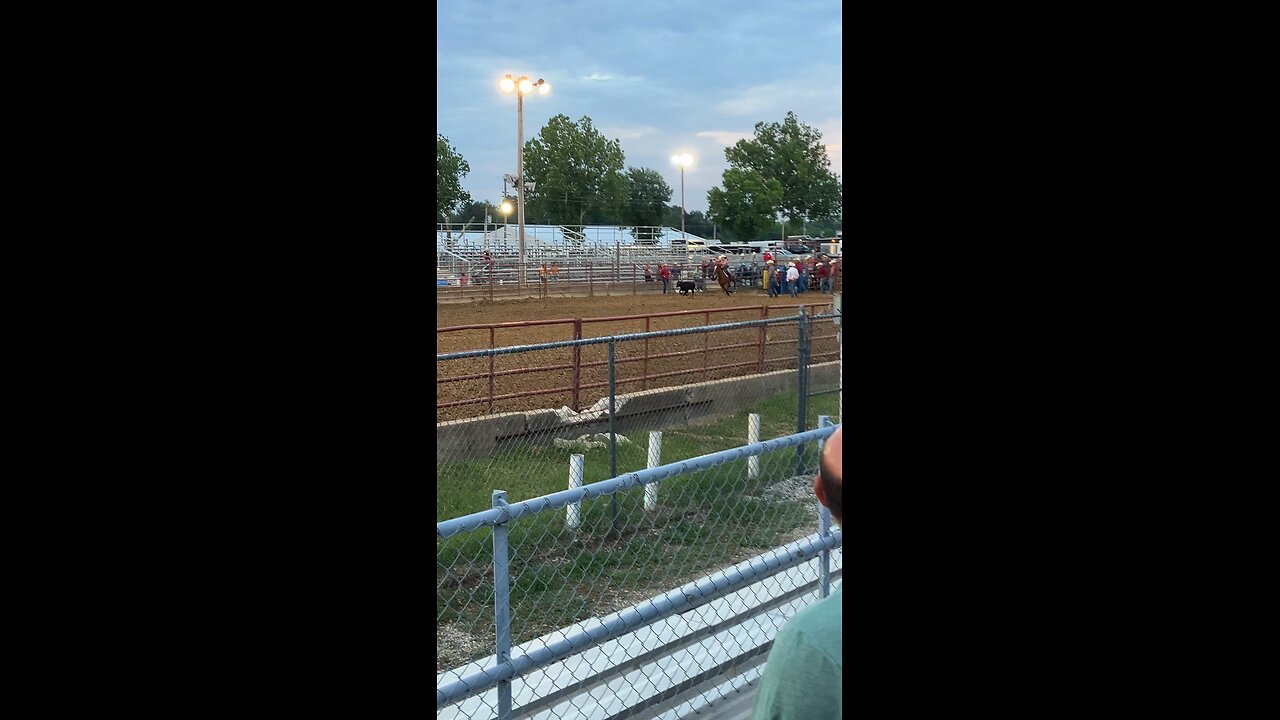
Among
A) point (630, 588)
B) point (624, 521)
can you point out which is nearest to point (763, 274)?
point (624, 521)

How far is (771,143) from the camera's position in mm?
60219

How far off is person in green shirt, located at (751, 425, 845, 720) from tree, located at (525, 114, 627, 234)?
5540 centimetres

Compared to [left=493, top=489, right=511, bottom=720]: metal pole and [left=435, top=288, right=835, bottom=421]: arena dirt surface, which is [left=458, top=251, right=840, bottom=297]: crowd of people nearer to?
[left=435, top=288, right=835, bottom=421]: arena dirt surface

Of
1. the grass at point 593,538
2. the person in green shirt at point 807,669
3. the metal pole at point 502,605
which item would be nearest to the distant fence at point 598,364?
the grass at point 593,538

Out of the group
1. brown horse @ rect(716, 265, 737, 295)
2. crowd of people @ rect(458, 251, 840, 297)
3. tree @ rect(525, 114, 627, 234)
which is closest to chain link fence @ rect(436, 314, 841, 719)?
crowd of people @ rect(458, 251, 840, 297)

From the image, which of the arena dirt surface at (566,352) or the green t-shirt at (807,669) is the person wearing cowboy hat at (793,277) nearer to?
the arena dirt surface at (566,352)

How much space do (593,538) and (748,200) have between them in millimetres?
53081

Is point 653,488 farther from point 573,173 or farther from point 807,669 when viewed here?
point 573,173
